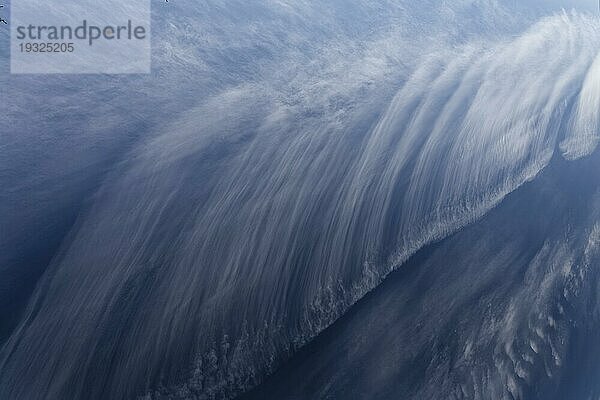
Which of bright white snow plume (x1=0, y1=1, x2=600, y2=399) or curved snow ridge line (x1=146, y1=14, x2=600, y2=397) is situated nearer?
bright white snow plume (x1=0, y1=1, x2=600, y2=399)

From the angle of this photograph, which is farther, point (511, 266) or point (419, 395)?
point (511, 266)

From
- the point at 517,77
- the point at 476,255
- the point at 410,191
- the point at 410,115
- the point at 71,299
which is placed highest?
the point at 517,77

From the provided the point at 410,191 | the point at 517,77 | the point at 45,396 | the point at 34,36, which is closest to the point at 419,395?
the point at 410,191

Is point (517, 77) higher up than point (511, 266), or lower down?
higher up

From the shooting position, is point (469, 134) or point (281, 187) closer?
point (281, 187)

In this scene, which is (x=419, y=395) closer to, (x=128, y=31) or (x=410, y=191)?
(x=410, y=191)

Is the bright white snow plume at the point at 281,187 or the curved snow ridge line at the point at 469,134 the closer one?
the bright white snow plume at the point at 281,187

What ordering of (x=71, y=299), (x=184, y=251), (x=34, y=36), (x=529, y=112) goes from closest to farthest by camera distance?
(x=71, y=299) → (x=184, y=251) → (x=34, y=36) → (x=529, y=112)

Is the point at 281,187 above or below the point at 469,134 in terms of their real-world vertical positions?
below
